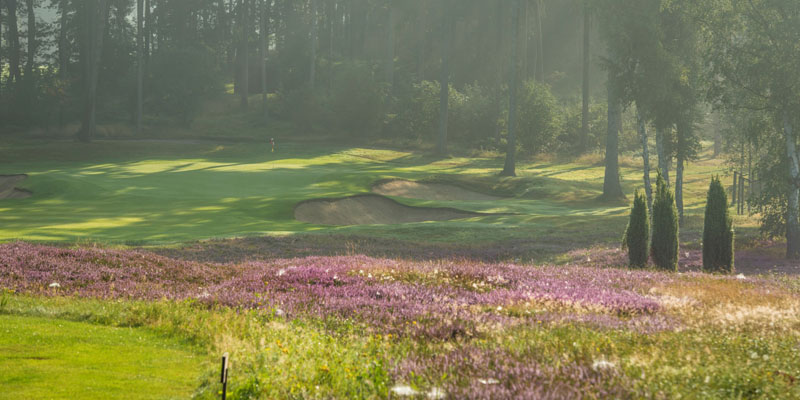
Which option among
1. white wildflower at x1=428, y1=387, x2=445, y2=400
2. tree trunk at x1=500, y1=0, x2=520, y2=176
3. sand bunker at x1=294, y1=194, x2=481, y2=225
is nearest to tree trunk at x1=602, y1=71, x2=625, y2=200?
tree trunk at x1=500, y1=0, x2=520, y2=176

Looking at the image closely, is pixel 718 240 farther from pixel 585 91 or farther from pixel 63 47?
pixel 63 47

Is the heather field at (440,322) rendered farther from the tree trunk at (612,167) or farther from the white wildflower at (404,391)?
the tree trunk at (612,167)

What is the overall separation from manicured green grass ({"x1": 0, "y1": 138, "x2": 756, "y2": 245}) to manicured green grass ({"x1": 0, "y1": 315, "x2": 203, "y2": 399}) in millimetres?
16523

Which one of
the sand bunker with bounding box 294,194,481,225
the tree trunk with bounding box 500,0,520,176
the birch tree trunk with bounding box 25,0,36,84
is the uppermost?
the birch tree trunk with bounding box 25,0,36,84

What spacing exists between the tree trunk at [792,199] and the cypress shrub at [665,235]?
770cm

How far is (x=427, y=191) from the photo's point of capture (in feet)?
168

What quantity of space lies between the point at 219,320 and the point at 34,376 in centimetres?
332

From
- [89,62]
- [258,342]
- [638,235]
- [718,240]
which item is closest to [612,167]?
[718,240]

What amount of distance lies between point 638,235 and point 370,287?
13.6m

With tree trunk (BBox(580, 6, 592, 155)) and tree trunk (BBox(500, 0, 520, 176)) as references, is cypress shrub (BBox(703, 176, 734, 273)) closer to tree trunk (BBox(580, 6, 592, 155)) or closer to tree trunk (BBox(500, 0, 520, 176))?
tree trunk (BBox(500, 0, 520, 176))

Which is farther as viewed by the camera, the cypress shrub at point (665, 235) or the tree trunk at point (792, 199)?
the tree trunk at point (792, 199)

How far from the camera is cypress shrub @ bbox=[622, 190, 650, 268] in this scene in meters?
24.0

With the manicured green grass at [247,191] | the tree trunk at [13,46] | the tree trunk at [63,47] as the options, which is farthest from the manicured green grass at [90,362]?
the tree trunk at [63,47]

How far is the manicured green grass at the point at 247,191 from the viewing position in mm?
31938
